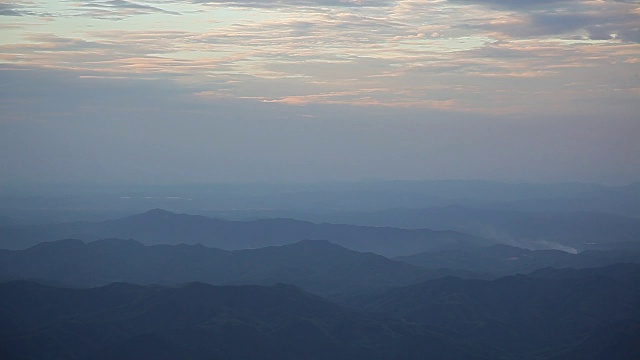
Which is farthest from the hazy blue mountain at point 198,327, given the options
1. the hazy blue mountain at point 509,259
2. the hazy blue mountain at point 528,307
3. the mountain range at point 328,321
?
the hazy blue mountain at point 509,259

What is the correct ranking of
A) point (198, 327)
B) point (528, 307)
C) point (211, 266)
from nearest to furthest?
1. point (198, 327)
2. point (528, 307)
3. point (211, 266)

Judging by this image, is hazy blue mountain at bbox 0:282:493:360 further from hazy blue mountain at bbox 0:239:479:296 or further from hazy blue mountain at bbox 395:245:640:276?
hazy blue mountain at bbox 395:245:640:276

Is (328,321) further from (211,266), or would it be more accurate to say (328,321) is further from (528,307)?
(211,266)

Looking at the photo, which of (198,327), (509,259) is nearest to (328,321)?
(198,327)

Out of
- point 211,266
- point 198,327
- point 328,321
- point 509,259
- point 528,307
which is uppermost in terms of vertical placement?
point 198,327

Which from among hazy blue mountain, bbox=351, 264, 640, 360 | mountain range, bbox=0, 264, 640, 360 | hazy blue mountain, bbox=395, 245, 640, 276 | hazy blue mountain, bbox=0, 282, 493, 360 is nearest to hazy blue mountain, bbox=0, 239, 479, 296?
hazy blue mountain, bbox=395, 245, 640, 276

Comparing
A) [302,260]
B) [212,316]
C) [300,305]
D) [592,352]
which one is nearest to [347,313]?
[300,305]

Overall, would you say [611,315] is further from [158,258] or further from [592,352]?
[158,258]
